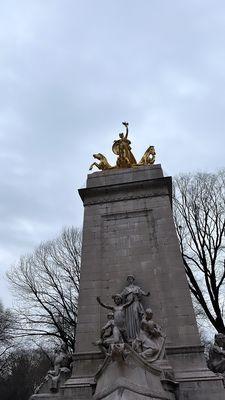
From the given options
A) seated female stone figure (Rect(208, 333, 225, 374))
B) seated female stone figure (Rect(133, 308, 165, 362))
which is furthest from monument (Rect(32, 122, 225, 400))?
seated female stone figure (Rect(208, 333, 225, 374))

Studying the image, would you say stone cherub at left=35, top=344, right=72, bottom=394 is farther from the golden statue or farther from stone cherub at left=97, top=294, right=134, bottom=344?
the golden statue

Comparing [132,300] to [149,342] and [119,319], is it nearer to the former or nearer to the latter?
[119,319]

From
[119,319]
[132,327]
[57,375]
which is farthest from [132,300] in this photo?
[57,375]

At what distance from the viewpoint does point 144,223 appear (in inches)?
549

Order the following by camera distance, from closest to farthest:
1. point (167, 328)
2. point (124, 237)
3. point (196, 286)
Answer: point (167, 328)
point (124, 237)
point (196, 286)

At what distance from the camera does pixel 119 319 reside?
11.0 metres

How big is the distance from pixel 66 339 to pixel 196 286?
8015 millimetres

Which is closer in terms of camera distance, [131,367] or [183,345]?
[131,367]

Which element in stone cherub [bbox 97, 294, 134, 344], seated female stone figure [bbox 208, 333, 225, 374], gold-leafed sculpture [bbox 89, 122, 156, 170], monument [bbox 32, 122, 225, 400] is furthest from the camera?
gold-leafed sculpture [bbox 89, 122, 156, 170]

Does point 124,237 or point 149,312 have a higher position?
point 124,237

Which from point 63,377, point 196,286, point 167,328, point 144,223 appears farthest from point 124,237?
point 196,286

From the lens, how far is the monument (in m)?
9.16

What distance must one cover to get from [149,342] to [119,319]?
115 centimetres

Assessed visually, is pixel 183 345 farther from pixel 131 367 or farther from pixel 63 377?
pixel 63 377
